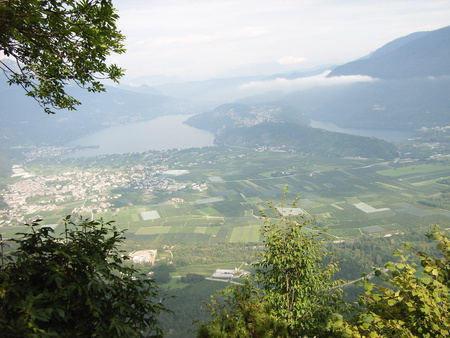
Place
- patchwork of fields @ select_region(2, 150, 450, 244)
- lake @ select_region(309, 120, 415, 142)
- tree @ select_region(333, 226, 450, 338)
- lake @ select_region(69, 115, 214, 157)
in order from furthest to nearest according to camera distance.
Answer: lake @ select_region(69, 115, 214, 157) → lake @ select_region(309, 120, 415, 142) → patchwork of fields @ select_region(2, 150, 450, 244) → tree @ select_region(333, 226, 450, 338)

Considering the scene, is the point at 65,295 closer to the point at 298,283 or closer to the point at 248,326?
the point at 248,326

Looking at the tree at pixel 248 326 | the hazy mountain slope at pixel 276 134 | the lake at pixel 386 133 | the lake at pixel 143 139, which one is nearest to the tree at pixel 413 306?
the tree at pixel 248 326

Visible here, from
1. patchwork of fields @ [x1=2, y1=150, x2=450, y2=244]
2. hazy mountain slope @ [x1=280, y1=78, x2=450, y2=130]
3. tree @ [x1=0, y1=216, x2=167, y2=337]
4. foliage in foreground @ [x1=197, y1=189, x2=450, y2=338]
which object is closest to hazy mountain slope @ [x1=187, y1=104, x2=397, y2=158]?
patchwork of fields @ [x1=2, y1=150, x2=450, y2=244]

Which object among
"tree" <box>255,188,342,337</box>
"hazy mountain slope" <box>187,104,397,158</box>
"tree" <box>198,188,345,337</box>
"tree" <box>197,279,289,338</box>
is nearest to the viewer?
"tree" <box>197,279,289,338</box>

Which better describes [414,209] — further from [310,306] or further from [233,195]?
[310,306]

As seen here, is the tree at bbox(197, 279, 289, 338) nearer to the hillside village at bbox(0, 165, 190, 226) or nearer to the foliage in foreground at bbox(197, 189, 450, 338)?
the foliage in foreground at bbox(197, 189, 450, 338)

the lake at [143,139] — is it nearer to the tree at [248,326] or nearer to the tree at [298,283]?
the tree at [298,283]

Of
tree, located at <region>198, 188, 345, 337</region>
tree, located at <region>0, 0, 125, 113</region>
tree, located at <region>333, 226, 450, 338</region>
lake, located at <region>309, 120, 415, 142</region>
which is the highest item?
tree, located at <region>0, 0, 125, 113</region>

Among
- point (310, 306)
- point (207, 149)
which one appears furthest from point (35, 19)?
point (207, 149)
